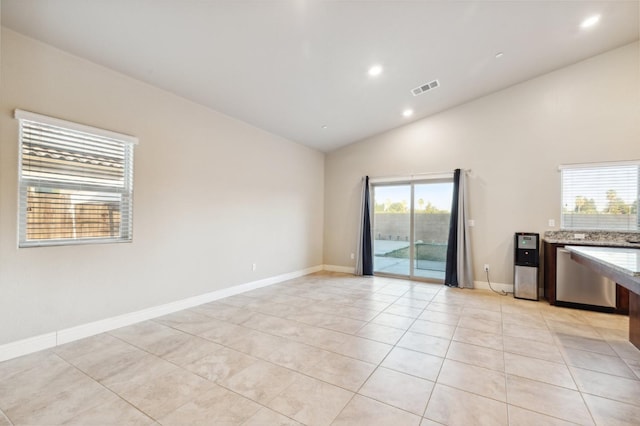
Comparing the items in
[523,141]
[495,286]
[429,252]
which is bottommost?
[495,286]

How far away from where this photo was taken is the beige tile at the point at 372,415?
5.80ft

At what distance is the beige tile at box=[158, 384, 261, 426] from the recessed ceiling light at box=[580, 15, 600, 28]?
5.47 metres

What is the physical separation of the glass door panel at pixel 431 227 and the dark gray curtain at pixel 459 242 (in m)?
0.24

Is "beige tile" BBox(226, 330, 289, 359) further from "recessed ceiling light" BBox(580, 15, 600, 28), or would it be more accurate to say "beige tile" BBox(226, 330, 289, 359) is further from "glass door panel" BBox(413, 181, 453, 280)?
"recessed ceiling light" BBox(580, 15, 600, 28)

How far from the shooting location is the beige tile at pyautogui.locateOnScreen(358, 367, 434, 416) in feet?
6.43

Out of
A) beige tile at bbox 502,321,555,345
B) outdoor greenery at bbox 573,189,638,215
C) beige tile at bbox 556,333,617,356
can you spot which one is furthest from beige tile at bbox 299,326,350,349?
outdoor greenery at bbox 573,189,638,215

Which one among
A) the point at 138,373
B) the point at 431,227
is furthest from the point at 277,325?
the point at 431,227

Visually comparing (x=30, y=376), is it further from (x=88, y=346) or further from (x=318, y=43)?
(x=318, y=43)

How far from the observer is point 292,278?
594cm

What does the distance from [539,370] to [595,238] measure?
315cm

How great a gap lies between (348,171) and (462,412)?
17.5 feet

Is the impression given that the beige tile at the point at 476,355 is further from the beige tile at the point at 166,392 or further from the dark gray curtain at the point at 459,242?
the dark gray curtain at the point at 459,242

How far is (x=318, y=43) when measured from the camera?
309cm

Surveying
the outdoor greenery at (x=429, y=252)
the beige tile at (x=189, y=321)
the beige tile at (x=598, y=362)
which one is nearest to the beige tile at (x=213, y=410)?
the beige tile at (x=189, y=321)
